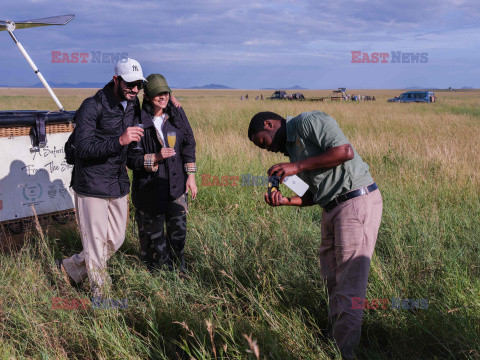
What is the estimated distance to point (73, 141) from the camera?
3.09 metres

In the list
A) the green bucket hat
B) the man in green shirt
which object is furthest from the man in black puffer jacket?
the man in green shirt

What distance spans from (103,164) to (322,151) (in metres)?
1.63

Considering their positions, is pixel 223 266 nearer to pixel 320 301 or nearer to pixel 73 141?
pixel 320 301

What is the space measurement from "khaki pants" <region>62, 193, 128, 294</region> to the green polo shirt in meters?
1.52

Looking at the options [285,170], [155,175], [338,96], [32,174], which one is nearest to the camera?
[285,170]

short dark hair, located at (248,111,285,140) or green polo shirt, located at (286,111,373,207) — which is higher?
short dark hair, located at (248,111,285,140)

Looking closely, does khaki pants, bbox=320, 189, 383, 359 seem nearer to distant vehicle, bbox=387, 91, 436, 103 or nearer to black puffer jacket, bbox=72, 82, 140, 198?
black puffer jacket, bbox=72, 82, 140, 198

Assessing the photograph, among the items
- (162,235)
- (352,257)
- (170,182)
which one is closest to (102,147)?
(170,182)

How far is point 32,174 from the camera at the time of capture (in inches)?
155

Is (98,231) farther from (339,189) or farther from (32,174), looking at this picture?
(339,189)

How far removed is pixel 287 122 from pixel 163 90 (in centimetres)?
122

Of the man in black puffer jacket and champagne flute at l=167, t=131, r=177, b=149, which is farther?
champagne flute at l=167, t=131, r=177, b=149

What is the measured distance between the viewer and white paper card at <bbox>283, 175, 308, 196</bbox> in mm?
2299

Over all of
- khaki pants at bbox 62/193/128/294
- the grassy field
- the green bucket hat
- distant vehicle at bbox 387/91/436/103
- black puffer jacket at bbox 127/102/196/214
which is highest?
distant vehicle at bbox 387/91/436/103
